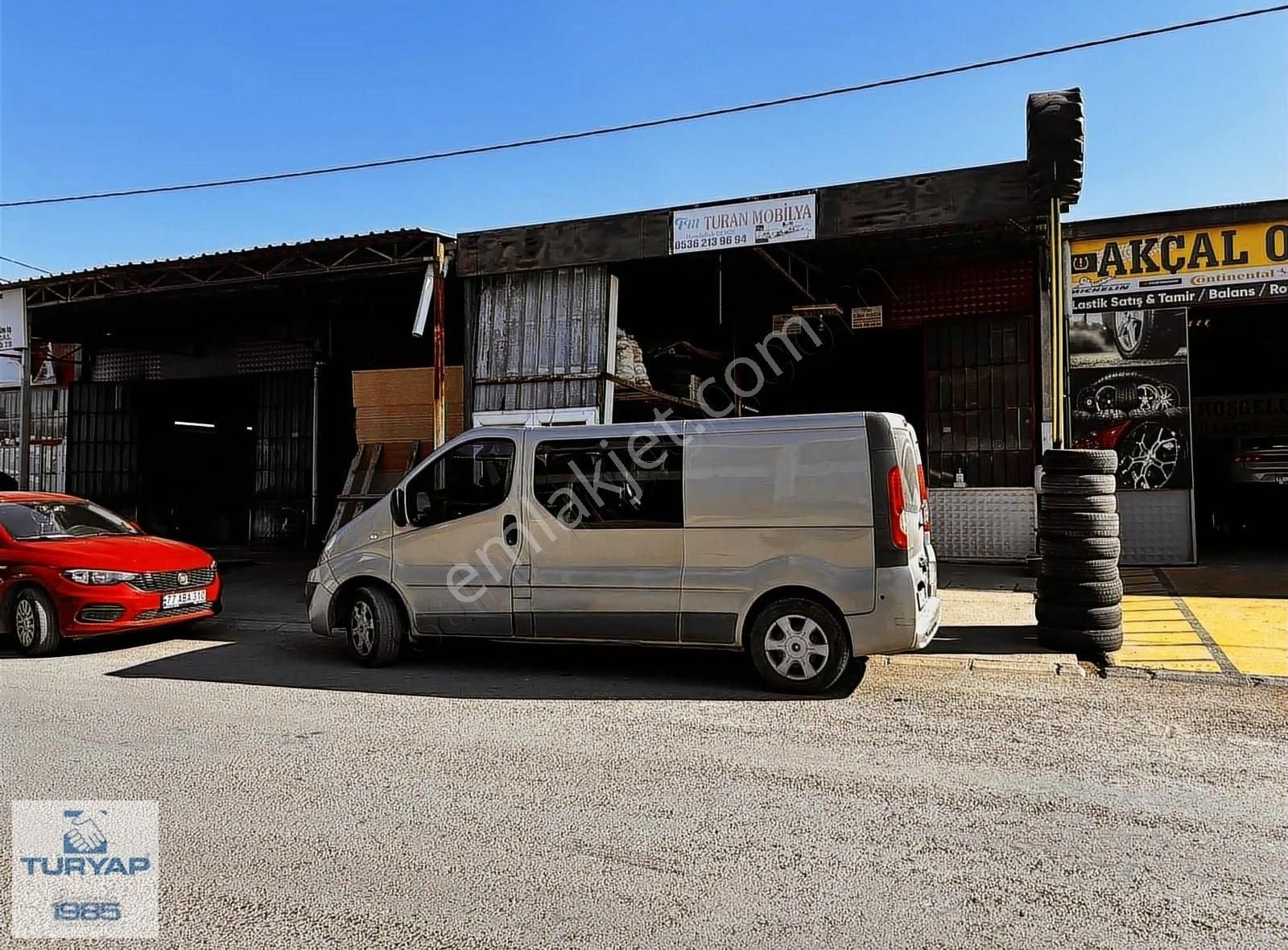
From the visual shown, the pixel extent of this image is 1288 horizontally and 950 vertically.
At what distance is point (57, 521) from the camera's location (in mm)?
9469

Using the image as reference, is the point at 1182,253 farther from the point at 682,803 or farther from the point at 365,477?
the point at 365,477

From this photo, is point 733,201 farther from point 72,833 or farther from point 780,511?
point 72,833

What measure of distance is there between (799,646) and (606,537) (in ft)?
5.47

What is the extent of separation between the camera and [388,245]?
44.6 feet

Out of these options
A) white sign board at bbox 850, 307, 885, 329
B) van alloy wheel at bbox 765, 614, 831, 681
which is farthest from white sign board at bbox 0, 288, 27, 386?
van alloy wheel at bbox 765, 614, 831, 681

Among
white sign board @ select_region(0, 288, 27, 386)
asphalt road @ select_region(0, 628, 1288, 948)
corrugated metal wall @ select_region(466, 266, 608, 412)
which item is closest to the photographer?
asphalt road @ select_region(0, 628, 1288, 948)

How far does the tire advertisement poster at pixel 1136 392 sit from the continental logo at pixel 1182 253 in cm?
58

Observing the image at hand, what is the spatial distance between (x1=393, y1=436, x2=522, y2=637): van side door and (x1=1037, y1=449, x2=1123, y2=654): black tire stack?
450 centimetres

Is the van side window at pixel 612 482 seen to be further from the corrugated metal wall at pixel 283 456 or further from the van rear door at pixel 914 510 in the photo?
the corrugated metal wall at pixel 283 456

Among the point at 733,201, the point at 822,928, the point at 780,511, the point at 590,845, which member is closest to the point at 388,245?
the point at 733,201

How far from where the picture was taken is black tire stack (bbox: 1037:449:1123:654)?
7.56 metres

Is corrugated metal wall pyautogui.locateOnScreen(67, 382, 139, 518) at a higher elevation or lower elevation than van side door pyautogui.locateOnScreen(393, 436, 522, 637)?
higher

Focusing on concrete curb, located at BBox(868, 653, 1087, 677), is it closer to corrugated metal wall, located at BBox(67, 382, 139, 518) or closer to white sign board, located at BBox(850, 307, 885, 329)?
white sign board, located at BBox(850, 307, 885, 329)

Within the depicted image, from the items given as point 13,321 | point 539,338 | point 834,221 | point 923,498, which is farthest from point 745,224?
point 13,321
